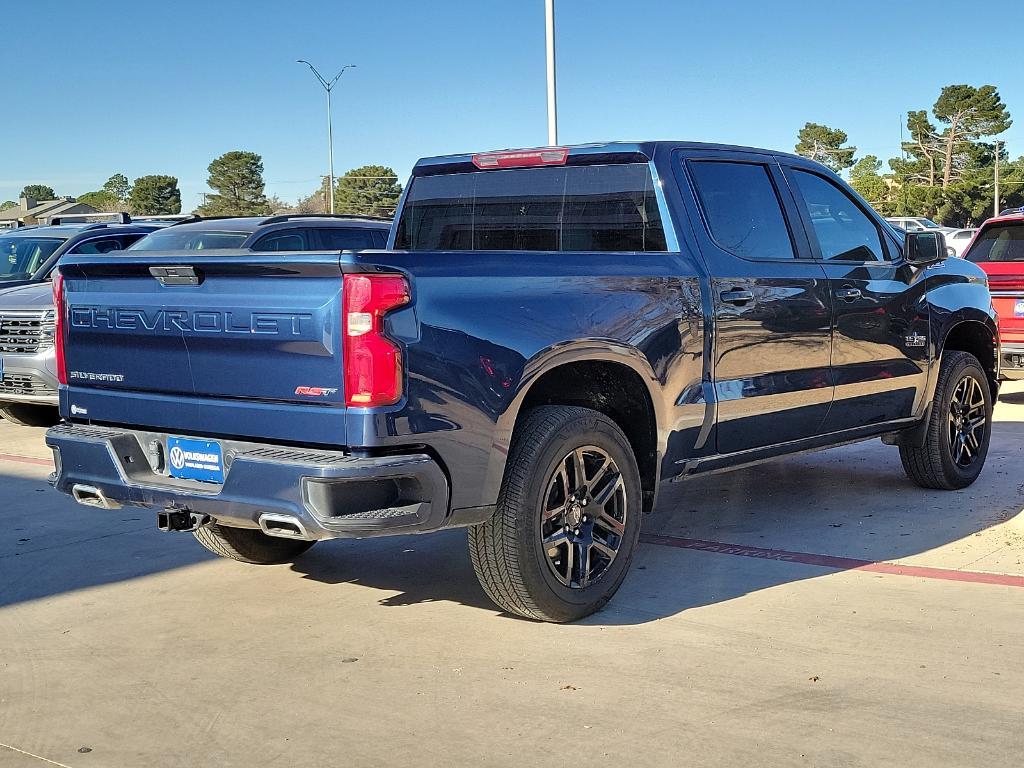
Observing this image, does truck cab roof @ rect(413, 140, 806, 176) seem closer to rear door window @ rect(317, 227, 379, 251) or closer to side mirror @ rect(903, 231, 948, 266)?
side mirror @ rect(903, 231, 948, 266)

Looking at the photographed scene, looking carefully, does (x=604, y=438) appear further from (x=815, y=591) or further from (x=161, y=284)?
(x=161, y=284)

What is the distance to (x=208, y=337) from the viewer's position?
16.0 feet

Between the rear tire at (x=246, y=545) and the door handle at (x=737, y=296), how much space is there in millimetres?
2401

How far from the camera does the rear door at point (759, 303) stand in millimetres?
6066

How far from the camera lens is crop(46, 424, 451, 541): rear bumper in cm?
452

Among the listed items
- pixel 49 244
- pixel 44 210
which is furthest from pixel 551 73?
pixel 44 210

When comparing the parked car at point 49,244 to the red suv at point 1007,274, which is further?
the parked car at point 49,244

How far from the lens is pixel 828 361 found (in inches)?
263

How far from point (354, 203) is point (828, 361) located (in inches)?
3313

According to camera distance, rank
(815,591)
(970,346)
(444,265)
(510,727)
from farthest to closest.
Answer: (970,346)
(815,591)
(444,265)
(510,727)

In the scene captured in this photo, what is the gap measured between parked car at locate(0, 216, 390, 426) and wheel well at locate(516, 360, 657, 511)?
5994 millimetres

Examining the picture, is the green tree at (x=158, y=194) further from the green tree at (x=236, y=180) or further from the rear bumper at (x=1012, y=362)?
the rear bumper at (x=1012, y=362)

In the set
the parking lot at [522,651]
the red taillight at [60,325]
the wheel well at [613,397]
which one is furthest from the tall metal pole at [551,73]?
the red taillight at [60,325]

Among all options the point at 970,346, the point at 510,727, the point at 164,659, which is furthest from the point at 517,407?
the point at 970,346
